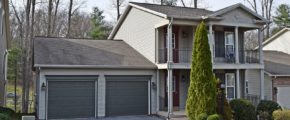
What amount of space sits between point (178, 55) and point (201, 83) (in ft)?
15.6

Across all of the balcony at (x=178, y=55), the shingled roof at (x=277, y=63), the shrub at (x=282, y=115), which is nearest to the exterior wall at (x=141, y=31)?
the balcony at (x=178, y=55)

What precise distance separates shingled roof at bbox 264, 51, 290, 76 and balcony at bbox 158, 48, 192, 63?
6.81 metres

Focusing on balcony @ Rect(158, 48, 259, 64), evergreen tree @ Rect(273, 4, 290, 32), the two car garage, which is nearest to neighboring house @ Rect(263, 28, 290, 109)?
balcony @ Rect(158, 48, 259, 64)

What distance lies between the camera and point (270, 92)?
21.2 metres

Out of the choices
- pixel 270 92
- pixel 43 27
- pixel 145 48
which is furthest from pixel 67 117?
pixel 43 27

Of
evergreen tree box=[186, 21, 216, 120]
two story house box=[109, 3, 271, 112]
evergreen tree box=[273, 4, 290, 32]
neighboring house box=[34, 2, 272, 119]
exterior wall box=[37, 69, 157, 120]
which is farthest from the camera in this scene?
evergreen tree box=[273, 4, 290, 32]

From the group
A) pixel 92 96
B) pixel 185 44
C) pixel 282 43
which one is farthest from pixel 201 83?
pixel 282 43

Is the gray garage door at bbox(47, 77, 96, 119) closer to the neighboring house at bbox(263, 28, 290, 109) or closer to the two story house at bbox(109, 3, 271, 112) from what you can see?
the two story house at bbox(109, 3, 271, 112)

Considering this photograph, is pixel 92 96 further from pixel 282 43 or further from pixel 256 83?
pixel 282 43

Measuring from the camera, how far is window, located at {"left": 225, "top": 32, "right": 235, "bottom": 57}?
62.2 feet

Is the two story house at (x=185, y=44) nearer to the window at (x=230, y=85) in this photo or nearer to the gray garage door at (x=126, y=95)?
the window at (x=230, y=85)

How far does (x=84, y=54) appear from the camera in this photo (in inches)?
679

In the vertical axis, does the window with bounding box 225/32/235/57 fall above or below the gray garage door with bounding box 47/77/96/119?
above

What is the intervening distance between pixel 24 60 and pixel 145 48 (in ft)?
34.7
